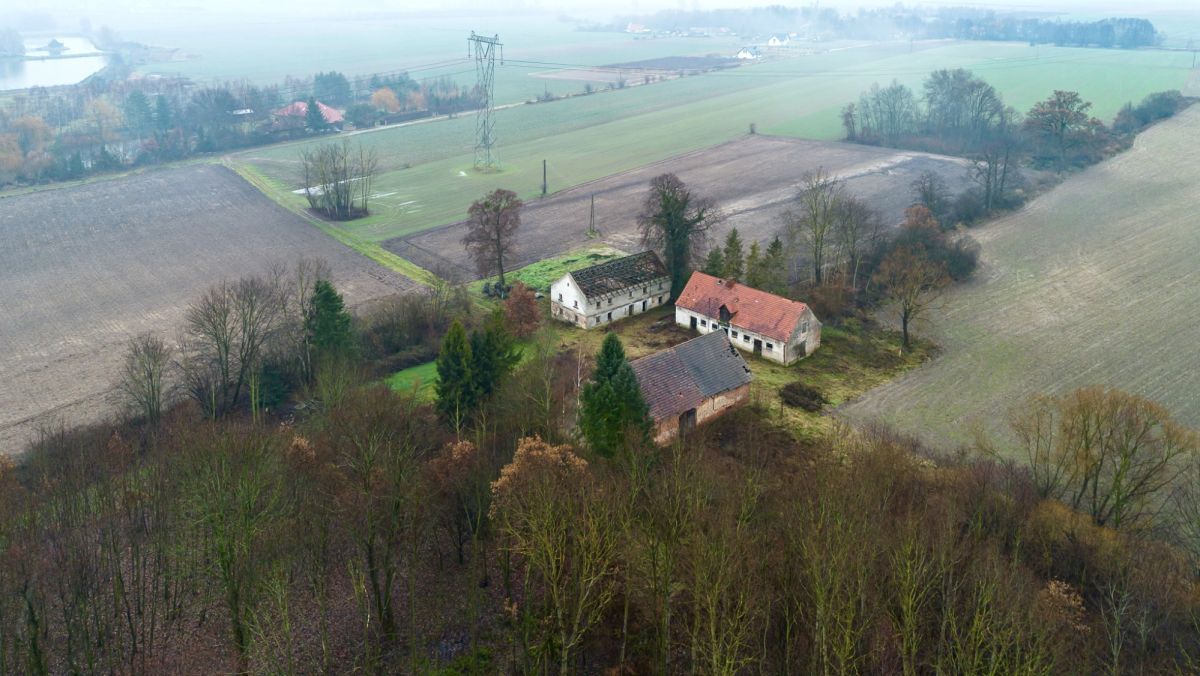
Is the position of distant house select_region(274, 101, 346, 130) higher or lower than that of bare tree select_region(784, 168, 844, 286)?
higher

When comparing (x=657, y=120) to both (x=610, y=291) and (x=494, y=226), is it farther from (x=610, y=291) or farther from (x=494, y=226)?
(x=610, y=291)

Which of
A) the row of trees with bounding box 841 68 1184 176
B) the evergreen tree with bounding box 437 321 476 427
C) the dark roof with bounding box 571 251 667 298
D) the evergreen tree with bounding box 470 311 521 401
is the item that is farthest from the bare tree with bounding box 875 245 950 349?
the row of trees with bounding box 841 68 1184 176

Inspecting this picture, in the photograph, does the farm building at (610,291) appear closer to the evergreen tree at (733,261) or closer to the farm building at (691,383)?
the evergreen tree at (733,261)

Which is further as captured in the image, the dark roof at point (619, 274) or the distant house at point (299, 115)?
the distant house at point (299, 115)

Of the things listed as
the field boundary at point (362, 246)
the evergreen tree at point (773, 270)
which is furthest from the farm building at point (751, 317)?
the field boundary at point (362, 246)

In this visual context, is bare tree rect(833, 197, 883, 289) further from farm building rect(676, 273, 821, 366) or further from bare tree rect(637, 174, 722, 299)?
farm building rect(676, 273, 821, 366)

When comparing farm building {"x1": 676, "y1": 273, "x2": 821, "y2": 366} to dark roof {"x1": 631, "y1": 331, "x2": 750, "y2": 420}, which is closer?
dark roof {"x1": 631, "y1": 331, "x2": 750, "y2": 420}
